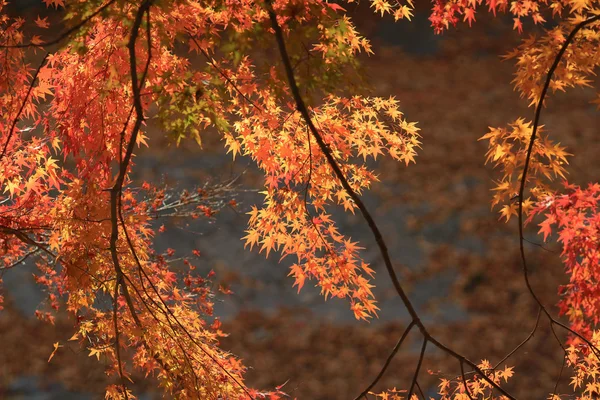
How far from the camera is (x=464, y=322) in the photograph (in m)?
4.88

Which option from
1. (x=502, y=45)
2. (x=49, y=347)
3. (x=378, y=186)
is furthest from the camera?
(x=502, y=45)

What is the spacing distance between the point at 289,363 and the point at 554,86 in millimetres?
2977

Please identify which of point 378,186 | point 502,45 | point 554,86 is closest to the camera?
point 554,86

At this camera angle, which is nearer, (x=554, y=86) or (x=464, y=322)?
(x=554, y=86)

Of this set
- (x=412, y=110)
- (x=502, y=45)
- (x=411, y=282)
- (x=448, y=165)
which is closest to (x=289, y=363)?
(x=411, y=282)

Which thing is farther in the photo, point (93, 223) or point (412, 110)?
point (412, 110)

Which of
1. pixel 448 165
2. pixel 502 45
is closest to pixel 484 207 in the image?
pixel 448 165

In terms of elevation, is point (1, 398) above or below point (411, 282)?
below

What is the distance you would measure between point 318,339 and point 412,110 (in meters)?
3.97

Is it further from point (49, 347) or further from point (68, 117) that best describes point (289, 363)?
point (68, 117)

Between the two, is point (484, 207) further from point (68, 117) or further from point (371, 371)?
point (68, 117)

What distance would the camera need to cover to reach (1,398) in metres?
4.36

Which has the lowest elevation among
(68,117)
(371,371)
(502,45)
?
(68,117)

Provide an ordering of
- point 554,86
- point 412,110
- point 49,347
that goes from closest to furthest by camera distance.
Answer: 1. point 554,86
2. point 49,347
3. point 412,110
